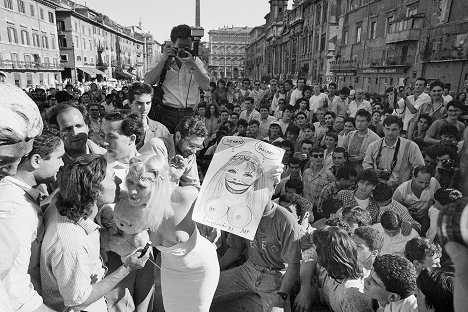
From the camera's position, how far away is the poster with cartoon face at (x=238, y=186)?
7.49ft

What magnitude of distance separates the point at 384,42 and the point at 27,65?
36.1 meters

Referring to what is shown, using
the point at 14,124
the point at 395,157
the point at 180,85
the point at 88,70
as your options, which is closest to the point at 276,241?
the point at 14,124

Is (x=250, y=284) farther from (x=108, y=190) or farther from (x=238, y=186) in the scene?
(x=108, y=190)

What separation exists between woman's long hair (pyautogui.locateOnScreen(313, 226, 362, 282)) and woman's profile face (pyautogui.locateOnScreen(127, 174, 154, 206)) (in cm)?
127

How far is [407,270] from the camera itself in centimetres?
210

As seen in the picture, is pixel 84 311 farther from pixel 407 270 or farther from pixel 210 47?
pixel 210 47

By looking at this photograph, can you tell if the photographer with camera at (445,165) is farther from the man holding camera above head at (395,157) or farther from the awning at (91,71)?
the awning at (91,71)

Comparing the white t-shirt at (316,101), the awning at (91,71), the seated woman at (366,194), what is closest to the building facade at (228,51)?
the awning at (91,71)

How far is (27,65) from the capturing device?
36969 mm

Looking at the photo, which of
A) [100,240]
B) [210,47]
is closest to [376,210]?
[100,240]

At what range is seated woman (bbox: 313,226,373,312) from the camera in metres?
2.26

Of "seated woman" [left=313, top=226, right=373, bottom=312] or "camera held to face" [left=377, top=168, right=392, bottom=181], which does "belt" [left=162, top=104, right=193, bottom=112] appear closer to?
"camera held to face" [left=377, top=168, right=392, bottom=181]

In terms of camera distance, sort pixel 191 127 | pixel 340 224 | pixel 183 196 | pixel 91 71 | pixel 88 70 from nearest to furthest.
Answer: pixel 183 196, pixel 340 224, pixel 191 127, pixel 88 70, pixel 91 71

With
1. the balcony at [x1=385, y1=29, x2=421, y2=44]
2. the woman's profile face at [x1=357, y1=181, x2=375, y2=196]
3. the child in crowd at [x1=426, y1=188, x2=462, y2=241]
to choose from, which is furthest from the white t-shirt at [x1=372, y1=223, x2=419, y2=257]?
the balcony at [x1=385, y1=29, x2=421, y2=44]
